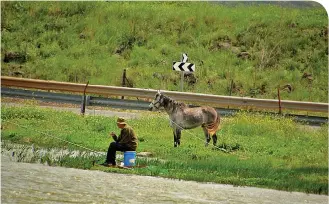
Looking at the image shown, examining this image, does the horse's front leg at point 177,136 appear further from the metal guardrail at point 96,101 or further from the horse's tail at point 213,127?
the metal guardrail at point 96,101

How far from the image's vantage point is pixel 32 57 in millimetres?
34312

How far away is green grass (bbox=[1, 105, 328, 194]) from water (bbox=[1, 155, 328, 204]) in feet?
1.89

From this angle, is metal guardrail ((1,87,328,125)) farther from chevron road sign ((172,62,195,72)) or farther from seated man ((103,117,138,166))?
seated man ((103,117,138,166))

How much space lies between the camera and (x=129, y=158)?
20109mm

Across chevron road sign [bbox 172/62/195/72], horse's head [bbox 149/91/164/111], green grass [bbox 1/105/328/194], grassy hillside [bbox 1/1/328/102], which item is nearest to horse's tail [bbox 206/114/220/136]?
green grass [bbox 1/105/328/194]

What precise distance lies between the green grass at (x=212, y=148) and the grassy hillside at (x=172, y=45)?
675 cm

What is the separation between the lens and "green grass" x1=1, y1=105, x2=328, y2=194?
20.2 m

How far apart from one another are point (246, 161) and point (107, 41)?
15446 mm

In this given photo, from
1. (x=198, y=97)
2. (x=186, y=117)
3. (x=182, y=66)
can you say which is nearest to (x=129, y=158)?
(x=186, y=117)

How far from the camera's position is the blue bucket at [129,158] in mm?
20031

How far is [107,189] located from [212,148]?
224 inches

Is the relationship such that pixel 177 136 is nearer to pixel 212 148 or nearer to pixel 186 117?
pixel 186 117

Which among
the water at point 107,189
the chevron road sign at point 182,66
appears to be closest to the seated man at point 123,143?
the water at point 107,189

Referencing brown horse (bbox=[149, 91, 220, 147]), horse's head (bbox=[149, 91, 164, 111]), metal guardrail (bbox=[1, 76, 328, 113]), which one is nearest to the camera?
brown horse (bbox=[149, 91, 220, 147])
